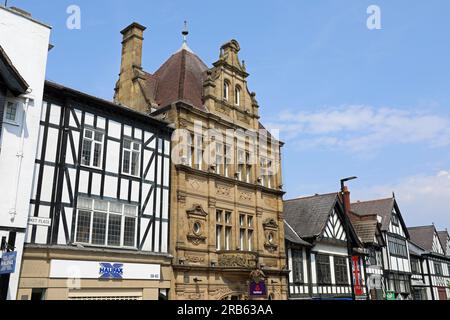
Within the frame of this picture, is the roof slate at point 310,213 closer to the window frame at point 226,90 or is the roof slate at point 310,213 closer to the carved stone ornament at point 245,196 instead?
the carved stone ornament at point 245,196

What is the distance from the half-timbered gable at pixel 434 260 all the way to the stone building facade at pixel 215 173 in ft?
102

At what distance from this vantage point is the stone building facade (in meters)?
21.6

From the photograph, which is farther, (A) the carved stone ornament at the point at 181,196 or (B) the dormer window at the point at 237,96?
(B) the dormer window at the point at 237,96

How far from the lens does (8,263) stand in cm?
1362

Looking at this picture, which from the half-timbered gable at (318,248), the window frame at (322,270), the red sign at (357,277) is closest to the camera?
the half-timbered gable at (318,248)

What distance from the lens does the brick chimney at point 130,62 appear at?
25.2 m

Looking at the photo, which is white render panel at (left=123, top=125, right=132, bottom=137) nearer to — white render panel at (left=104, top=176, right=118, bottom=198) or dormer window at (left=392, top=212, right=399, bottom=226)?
white render panel at (left=104, top=176, right=118, bottom=198)

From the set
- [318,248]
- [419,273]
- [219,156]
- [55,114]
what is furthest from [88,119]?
[419,273]

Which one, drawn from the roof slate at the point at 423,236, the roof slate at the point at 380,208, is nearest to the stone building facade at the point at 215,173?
the roof slate at the point at 380,208

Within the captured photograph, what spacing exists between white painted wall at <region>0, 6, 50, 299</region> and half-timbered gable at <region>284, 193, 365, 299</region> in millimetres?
17773

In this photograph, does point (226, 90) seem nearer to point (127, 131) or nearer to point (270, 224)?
point (127, 131)
